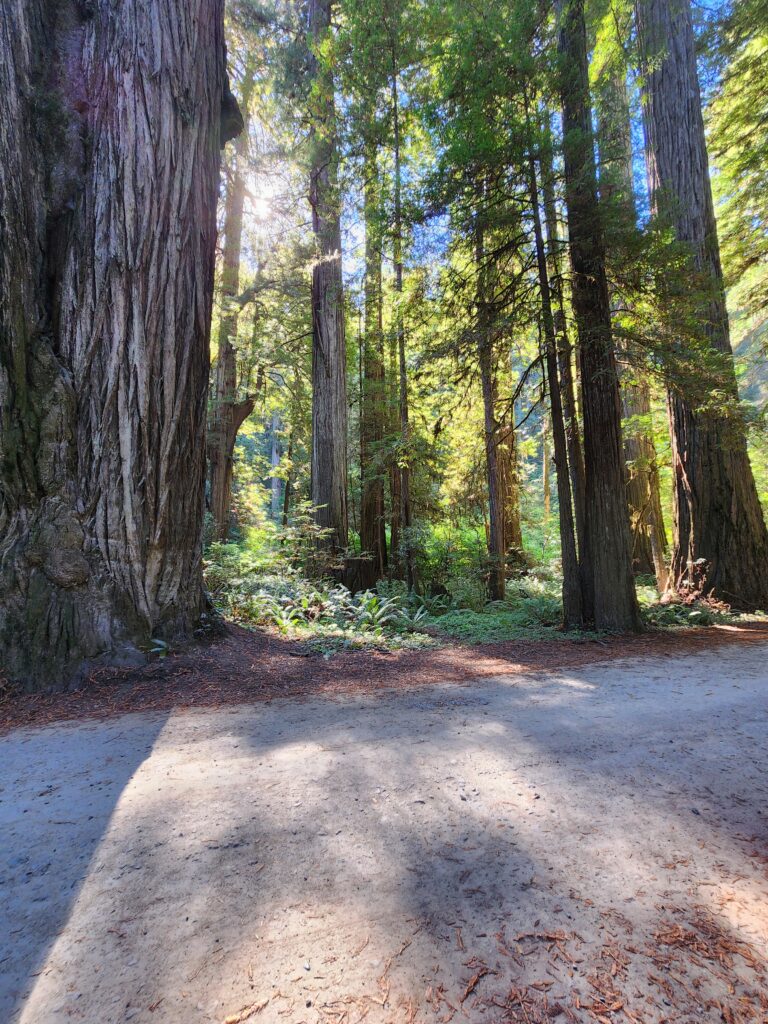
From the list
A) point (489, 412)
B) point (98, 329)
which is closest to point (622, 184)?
point (489, 412)

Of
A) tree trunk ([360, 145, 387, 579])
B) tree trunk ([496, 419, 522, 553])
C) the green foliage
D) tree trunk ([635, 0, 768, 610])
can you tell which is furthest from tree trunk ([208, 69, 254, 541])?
tree trunk ([635, 0, 768, 610])

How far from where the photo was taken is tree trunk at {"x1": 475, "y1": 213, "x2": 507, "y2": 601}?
612 cm

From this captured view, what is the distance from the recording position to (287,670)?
13.1 feet

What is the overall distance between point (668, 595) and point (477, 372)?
4678mm

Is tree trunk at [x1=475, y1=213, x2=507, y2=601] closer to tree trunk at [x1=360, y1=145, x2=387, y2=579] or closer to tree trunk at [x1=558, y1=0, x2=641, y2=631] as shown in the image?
tree trunk at [x1=558, y1=0, x2=641, y2=631]

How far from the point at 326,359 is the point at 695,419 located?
6.94 metres

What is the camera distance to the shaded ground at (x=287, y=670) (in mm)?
3061

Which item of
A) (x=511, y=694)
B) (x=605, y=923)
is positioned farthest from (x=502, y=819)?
(x=511, y=694)

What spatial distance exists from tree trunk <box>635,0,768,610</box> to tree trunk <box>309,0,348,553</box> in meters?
5.66

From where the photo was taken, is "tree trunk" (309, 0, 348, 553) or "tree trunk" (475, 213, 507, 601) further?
"tree trunk" (309, 0, 348, 553)

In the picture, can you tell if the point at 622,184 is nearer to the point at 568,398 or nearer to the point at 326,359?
the point at 568,398

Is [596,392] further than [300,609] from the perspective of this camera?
No

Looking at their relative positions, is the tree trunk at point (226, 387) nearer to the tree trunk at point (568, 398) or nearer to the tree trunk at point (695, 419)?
the tree trunk at point (568, 398)

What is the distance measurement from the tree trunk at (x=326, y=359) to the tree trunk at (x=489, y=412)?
3041 millimetres
